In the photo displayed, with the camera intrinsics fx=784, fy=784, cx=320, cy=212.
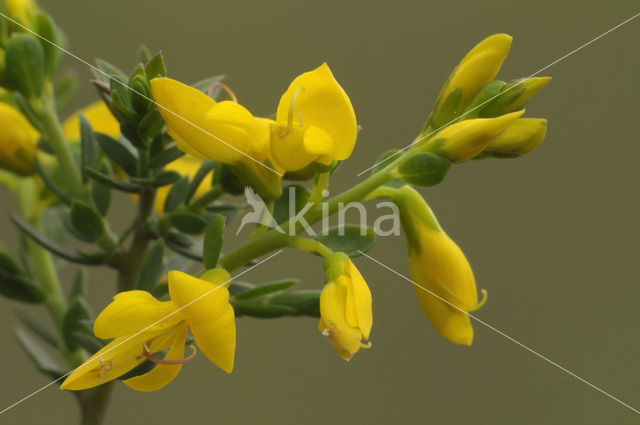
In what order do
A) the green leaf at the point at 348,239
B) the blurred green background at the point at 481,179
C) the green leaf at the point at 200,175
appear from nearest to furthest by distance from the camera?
the green leaf at the point at 348,239 → the green leaf at the point at 200,175 → the blurred green background at the point at 481,179

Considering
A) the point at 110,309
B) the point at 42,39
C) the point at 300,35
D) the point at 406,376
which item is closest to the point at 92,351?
the point at 110,309

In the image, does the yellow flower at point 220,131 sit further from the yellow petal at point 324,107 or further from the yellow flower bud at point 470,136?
the yellow flower bud at point 470,136

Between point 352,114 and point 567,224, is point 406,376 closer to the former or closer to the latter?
point 567,224

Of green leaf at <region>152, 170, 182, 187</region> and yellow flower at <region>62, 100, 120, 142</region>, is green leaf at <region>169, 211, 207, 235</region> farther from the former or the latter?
yellow flower at <region>62, 100, 120, 142</region>

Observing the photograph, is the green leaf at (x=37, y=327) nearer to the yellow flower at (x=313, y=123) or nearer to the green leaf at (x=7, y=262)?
the green leaf at (x=7, y=262)

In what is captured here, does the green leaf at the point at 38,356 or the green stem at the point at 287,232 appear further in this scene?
the green leaf at the point at 38,356

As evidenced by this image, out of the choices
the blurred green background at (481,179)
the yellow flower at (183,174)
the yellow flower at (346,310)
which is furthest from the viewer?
the blurred green background at (481,179)

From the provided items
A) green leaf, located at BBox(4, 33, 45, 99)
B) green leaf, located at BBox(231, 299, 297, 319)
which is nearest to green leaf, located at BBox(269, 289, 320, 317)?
green leaf, located at BBox(231, 299, 297, 319)

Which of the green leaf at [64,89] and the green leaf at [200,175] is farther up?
the green leaf at [64,89]

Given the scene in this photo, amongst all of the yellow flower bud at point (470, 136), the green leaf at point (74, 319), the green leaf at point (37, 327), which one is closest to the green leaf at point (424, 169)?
the yellow flower bud at point (470, 136)
